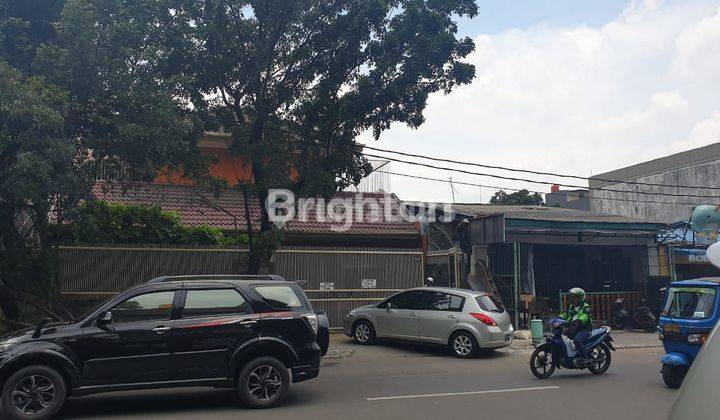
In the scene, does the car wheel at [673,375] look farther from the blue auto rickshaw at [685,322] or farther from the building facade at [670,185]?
the building facade at [670,185]

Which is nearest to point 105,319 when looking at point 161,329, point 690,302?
point 161,329

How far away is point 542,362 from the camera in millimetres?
10805

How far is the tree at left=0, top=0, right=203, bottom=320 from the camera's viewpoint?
10039 millimetres

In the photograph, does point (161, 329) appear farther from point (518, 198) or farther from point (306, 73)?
point (518, 198)

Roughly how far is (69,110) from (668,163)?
3416cm

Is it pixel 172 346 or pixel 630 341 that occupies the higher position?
pixel 172 346

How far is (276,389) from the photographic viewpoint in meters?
8.41

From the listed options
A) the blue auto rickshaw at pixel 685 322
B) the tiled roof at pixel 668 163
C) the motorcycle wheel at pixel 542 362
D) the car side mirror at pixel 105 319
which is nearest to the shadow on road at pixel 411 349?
the motorcycle wheel at pixel 542 362

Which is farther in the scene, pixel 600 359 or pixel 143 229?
pixel 143 229

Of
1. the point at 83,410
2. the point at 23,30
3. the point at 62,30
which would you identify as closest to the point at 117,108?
the point at 62,30

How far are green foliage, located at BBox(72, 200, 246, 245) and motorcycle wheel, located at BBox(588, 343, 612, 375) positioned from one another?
9803mm

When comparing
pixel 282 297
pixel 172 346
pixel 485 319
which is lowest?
pixel 172 346

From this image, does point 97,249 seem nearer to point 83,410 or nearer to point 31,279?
point 31,279

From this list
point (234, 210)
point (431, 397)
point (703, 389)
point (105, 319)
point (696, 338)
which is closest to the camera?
point (703, 389)
